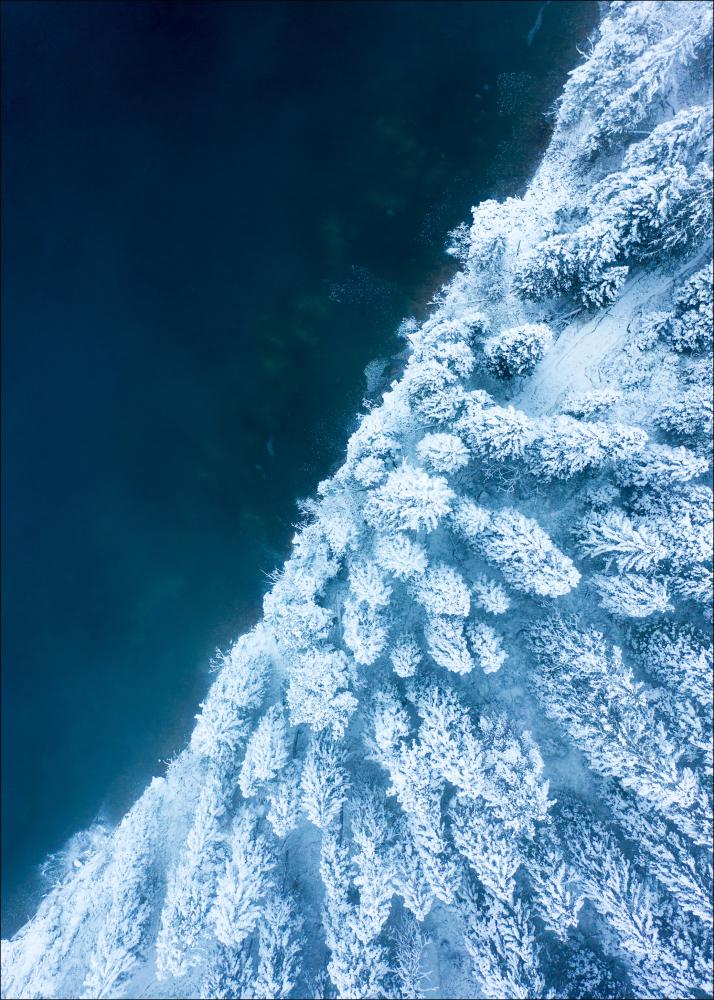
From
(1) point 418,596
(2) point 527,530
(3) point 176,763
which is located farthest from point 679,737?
(3) point 176,763

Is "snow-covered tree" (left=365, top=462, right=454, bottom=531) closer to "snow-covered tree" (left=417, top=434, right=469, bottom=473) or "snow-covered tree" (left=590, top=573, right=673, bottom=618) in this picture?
"snow-covered tree" (left=417, top=434, right=469, bottom=473)

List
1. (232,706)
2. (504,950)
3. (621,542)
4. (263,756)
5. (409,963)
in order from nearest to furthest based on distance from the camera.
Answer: (621,542)
(504,950)
(409,963)
(263,756)
(232,706)

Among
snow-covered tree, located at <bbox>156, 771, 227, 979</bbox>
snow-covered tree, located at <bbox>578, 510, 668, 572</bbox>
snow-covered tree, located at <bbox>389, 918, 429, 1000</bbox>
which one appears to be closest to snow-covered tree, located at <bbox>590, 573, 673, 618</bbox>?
snow-covered tree, located at <bbox>578, 510, 668, 572</bbox>

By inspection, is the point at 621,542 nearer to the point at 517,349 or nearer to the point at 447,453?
the point at 447,453

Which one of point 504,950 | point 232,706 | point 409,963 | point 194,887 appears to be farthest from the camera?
point 232,706

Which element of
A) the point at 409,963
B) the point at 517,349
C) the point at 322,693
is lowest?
the point at 409,963

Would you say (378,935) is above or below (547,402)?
below

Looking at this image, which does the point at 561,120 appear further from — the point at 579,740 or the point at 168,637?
the point at 168,637

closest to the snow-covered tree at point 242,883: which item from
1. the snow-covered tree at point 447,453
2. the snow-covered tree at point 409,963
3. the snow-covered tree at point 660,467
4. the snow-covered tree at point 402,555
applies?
the snow-covered tree at point 409,963

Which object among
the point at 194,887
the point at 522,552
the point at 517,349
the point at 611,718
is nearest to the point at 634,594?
the point at 522,552
